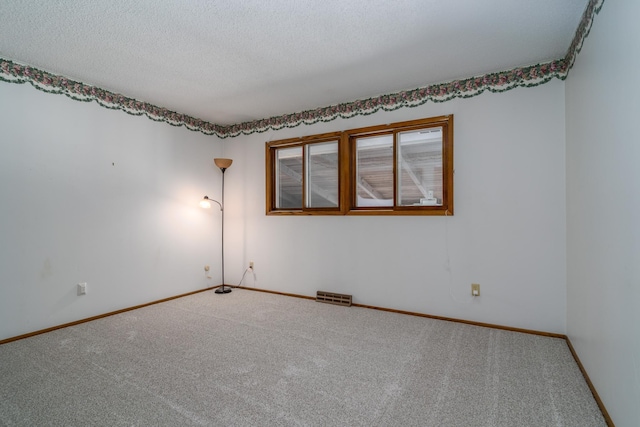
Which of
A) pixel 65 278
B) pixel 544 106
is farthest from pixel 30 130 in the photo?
pixel 544 106

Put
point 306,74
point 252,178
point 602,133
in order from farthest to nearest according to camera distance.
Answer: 1. point 252,178
2. point 306,74
3. point 602,133

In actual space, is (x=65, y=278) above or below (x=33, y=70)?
below

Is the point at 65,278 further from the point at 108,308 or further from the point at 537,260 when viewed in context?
the point at 537,260

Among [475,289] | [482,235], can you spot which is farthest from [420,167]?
[475,289]

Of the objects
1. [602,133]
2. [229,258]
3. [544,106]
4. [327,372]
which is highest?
[544,106]

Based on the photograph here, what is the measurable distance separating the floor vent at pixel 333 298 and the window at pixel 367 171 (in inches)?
40.0

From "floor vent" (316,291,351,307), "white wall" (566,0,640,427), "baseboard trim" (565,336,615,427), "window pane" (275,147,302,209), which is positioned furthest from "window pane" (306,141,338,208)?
"baseboard trim" (565,336,615,427)

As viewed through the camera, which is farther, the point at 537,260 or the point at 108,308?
the point at 108,308

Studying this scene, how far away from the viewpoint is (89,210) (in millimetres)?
3236

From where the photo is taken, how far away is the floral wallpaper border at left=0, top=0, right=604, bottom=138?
2.68 meters

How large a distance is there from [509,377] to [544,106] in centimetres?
229

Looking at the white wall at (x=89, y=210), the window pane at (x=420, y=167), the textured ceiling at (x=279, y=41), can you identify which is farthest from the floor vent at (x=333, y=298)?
the textured ceiling at (x=279, y=41)

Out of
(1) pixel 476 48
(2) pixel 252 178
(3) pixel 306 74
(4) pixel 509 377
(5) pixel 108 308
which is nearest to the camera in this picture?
(4) pixel 509 377

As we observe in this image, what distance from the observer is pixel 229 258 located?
4746 millimetres
